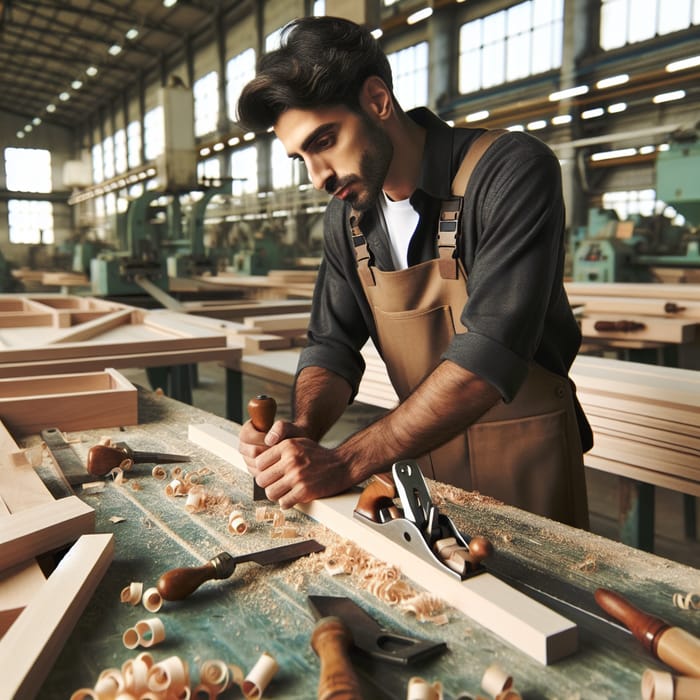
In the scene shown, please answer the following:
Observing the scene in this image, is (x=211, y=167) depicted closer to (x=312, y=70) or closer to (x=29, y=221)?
(x=29, y=221)

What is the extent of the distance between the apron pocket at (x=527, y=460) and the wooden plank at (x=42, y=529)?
91 cm

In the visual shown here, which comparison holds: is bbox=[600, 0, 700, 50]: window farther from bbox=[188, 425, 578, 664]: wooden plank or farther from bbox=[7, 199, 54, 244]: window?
bbox=[7, 199, 54, 244]: window

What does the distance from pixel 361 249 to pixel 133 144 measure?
77.9 feet

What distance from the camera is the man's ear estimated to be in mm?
1498

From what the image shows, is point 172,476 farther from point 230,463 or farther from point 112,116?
point 112,116

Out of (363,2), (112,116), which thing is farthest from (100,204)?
(363,2)

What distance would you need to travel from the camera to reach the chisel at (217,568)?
0.93 m

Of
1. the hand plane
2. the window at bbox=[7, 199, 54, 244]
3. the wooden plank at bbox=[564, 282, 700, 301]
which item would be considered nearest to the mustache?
Result: the hand plane

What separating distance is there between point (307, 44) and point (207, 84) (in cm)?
1833

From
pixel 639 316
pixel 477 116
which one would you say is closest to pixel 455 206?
pixel 639 316

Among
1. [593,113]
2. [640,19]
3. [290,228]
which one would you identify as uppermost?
[640,19]

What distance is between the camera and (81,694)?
2.36 feet

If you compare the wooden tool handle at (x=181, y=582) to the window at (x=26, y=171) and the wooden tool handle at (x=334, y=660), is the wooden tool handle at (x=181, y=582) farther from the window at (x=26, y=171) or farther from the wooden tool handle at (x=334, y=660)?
the window at (x=26, y=171)

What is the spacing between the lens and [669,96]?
9359mm
